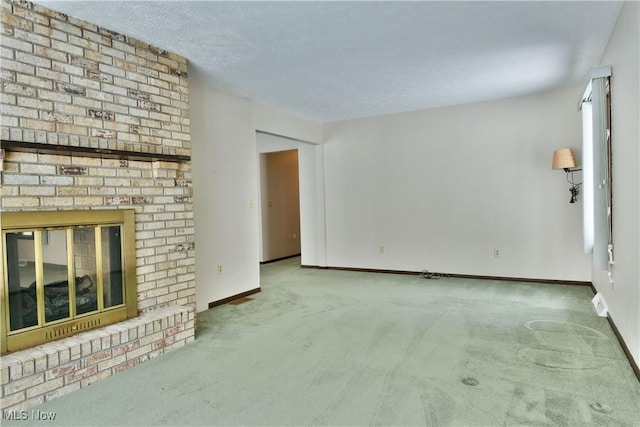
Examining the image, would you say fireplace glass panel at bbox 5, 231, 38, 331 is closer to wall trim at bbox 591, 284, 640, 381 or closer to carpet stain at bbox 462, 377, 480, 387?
carpet stain at bbox 462, 377, 480, 387

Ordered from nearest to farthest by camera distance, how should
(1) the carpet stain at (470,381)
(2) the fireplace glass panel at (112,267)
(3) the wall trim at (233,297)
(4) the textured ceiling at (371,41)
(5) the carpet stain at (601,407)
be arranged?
1. (5) the carpet stain at (601,407)
2. (1) the carpet stain at (470,381)
3. (4) the textured ceiling at (371,41)
4. (2) the fireplace glass panel at (112,267)
5. (3) the wall trim at (233,297)

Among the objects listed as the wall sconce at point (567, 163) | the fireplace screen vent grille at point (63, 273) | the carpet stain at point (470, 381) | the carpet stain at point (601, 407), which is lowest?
the carpet stain at point (601, 407)

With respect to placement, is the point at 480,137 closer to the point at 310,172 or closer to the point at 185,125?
the point at 310,172

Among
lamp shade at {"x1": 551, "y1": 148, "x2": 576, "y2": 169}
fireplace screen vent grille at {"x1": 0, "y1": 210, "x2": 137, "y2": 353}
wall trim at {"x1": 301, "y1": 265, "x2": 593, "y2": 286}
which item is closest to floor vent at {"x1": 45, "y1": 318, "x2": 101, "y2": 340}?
fireplace screen vent grille at {"x1": 0, "y1": 210, "x2": 137, "y2": 353}

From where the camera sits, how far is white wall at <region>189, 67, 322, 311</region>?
408 cm

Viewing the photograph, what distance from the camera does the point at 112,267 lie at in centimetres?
285

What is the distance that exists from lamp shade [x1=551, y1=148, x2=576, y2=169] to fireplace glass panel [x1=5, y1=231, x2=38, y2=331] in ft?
16.3

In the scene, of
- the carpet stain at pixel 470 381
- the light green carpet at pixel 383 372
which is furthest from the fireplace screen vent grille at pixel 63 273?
the carpet stain at pixel 470 381

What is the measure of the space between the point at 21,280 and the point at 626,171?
382 centimetres

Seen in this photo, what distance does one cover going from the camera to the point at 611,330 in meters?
3.14

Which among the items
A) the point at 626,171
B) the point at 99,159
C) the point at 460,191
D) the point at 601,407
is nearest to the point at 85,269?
the point at 99,159

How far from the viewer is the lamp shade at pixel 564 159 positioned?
4473 millimetres

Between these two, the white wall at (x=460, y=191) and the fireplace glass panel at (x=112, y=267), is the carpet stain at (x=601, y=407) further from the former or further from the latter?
the white wall at (x=460, y=191)

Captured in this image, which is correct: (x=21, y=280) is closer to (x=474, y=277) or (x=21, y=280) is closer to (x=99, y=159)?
(x=99, y=159)
